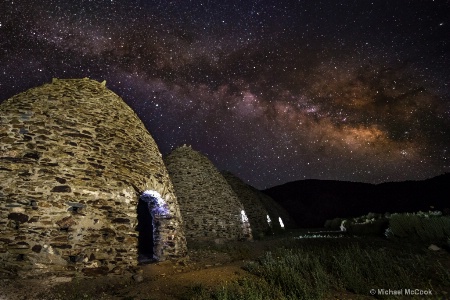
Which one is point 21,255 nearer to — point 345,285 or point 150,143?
point 150,143

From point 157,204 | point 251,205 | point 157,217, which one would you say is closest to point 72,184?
point 157,204

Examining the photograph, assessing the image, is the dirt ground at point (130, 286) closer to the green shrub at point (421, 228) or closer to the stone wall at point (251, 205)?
the green shrub at point (421, 228)

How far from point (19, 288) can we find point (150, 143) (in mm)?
5350

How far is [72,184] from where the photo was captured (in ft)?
21.1

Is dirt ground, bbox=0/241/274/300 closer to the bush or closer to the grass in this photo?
the grass

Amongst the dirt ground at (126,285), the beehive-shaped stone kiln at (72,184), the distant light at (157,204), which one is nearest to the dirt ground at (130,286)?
the dirt ground at (126,285)

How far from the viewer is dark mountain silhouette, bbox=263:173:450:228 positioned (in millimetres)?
41031

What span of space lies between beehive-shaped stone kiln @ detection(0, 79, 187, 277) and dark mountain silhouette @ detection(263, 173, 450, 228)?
138ft

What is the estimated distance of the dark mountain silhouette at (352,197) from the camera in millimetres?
41031

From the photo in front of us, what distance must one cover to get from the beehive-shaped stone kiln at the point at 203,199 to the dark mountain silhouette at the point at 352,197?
32.8 meters

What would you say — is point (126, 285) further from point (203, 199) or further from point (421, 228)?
point (421, 228)

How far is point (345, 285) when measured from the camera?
16.8 feet

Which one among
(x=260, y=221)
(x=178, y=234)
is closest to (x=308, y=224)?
(x=260, y=221)

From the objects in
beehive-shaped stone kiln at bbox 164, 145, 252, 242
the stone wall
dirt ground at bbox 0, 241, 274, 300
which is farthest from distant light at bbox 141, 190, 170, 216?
the stone wall
